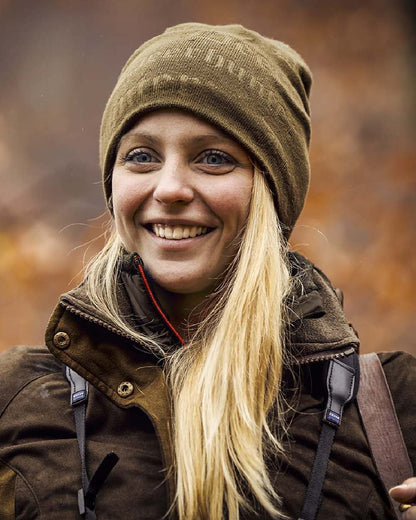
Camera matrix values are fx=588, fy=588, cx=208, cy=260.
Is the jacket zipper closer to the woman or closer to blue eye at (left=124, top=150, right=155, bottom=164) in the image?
the woman

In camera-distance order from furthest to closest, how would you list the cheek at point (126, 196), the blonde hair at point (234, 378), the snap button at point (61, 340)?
the cheek at point (126, 196) < the snap button at point (61, 340) < the blonde hair at point (234, 378)

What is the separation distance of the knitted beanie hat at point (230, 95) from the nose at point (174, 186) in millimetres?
137

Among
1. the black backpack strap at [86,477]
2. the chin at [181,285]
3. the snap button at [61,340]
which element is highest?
A: the chin at [181,285]

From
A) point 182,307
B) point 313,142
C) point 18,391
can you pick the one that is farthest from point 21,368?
point 313,142

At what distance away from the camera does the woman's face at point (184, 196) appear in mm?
1340

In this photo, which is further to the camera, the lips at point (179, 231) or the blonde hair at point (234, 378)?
the lips at point (179, 231)

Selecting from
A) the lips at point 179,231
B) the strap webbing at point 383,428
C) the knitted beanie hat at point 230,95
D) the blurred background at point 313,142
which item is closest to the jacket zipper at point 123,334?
the strap webbing at point 383,428

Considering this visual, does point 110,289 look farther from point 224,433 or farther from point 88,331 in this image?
point 224,433

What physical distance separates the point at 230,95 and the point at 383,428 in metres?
0.83

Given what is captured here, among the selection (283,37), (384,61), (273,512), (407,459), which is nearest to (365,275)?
(384,61)

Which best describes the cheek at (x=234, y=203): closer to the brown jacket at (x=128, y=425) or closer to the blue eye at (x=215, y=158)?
the blue eye at (x=215, y=158)

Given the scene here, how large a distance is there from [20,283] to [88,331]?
198 centimetres

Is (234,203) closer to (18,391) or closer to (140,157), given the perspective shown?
(140,157)

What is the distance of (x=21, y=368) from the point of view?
1.40 meters
